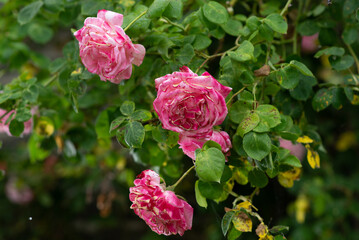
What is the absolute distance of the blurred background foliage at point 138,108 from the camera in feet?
2.89

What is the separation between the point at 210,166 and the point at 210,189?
0.09 meters

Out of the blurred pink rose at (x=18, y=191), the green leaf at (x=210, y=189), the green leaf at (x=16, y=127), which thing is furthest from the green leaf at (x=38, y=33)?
the blurred pink rose at (x=18, y=191)

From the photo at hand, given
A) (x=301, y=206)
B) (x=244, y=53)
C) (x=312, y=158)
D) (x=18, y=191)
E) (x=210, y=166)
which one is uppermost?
(x=244, y=53)

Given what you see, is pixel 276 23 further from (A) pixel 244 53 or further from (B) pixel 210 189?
(B) pixel 210 189

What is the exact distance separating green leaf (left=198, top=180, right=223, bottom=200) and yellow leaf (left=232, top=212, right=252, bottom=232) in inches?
2.6

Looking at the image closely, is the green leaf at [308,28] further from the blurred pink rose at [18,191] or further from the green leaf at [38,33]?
the blurred pink rose at [18,191]

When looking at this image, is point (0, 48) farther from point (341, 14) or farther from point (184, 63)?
point (341, 14)

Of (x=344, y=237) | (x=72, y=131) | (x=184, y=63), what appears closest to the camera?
(x=184, y=63)

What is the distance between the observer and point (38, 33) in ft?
4.47

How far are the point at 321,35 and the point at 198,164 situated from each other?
0.53 meters

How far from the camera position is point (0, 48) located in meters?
1.41

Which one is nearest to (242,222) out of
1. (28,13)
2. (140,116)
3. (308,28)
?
(140,116)

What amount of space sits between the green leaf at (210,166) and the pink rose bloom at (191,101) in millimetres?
48

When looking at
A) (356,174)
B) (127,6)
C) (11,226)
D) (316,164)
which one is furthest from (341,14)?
(11,226)
